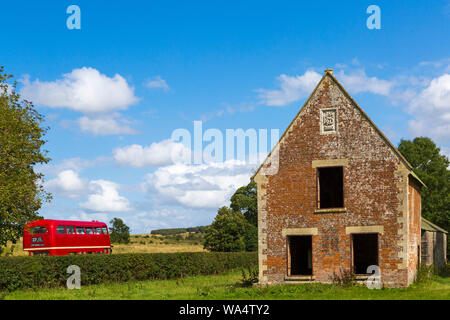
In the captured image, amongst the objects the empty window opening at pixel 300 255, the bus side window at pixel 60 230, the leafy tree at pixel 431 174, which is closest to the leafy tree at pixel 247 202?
the leafy tree at pixel 431 174

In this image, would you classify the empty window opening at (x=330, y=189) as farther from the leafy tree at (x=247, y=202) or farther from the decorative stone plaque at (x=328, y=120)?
the leafy tree at (x=247, y=202)

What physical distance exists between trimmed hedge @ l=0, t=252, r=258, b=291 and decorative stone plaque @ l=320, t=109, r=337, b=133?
52.8 ft

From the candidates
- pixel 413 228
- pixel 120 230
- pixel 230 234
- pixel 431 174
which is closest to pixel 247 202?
→ pixel 230 234

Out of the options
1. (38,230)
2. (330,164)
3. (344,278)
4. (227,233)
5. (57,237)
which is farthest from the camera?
(227,233)

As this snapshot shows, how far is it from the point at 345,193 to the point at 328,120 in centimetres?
381

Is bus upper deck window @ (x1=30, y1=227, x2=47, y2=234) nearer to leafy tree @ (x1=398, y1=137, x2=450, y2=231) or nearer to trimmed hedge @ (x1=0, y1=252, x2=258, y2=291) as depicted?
trimmed hedge @ (x1=0, y1=252, x2=258, y2=291)

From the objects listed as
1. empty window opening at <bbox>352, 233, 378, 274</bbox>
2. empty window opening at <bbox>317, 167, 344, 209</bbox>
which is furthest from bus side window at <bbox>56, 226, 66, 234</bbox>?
empty window opening at <bbox>352, 233, 378, 274</bbox>

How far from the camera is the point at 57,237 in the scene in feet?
136

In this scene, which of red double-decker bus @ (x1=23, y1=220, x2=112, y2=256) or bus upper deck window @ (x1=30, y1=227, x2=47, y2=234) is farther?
bus upper deck window @ (x1=30, y1=227, x2=47, y2=234)

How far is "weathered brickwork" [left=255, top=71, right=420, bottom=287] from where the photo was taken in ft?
83.4

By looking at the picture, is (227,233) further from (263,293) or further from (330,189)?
(263,293)

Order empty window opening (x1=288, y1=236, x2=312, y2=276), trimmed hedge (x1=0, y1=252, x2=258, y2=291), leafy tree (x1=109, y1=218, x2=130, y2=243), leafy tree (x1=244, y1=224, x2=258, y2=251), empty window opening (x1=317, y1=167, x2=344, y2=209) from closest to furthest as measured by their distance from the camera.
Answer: trimmed hedge (x1=0, y1=252, x2=258, y2=291) < empty window opening (x1=288, y1=236, x2=312, y2=276) < empty window opening (x1=317, y1=167, x2=344, y2=209) < leafy tree (x1=244, y1=224, x2=258, y2=251) < leafy tree (x1=109, y1=218, x2=130, y2=243)

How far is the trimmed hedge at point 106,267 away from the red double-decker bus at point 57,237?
25.7 feet
